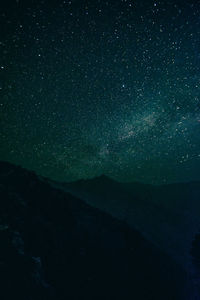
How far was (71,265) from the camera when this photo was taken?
40.9 ft

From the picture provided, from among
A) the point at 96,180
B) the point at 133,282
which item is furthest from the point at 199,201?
the point at 133,282

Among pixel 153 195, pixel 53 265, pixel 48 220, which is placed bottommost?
pixel 53 265

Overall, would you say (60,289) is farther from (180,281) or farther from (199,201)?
(199,201)

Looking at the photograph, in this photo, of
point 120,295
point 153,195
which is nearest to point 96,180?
point 153,195

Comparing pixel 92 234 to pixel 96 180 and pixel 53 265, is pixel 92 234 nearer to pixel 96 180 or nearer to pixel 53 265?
pixel 53 265

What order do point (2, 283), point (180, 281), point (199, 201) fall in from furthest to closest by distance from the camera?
point (199, 201)
point (180, 281)
point (2, 283)

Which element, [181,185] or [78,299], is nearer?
[78,299]

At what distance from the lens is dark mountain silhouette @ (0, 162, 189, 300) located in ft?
29.9

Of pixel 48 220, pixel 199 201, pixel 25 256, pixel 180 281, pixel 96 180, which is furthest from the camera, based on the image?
pixel 96 180

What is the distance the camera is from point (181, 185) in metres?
115

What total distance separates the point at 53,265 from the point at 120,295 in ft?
16.9

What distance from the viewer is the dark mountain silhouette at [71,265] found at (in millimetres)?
9125

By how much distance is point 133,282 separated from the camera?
13.8m

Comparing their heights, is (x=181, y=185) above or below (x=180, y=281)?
above
